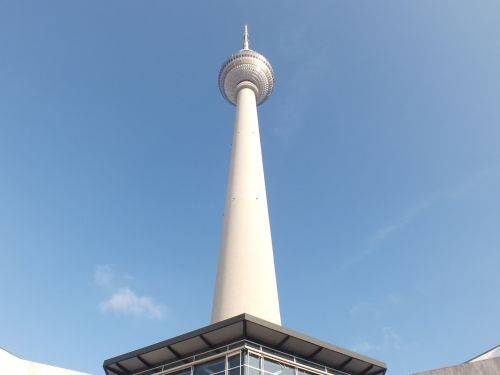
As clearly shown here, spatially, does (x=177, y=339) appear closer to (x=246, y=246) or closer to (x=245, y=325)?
(x=245, y=325)

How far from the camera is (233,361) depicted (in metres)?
21.5

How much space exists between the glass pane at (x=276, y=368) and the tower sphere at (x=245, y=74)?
137 ft

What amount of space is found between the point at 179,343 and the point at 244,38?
54.0 meters

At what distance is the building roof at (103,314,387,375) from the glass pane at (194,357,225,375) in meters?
0.71

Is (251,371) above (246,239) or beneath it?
beneath

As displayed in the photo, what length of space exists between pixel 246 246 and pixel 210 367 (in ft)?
47.2

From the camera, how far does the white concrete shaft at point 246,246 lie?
104ft

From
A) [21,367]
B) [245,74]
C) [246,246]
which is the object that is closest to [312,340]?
[246,246]

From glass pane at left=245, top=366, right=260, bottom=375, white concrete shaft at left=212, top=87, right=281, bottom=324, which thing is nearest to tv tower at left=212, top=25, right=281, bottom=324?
white concrete shaft at left=212, top=87, right=281, bottom=324

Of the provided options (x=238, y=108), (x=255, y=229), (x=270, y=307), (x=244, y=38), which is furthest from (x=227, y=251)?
(x=244, y=38)

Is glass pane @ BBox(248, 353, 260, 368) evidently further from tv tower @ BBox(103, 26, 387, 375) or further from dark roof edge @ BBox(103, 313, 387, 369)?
dark roof edge @ BBox(103, 313, 387, 369)

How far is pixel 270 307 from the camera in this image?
32125mm

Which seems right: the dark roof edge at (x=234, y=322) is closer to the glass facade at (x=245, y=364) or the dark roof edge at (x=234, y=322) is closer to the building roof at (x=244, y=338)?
the building roof at (x=244, y=338)

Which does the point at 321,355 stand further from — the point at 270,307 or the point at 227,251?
the point at 227,251
